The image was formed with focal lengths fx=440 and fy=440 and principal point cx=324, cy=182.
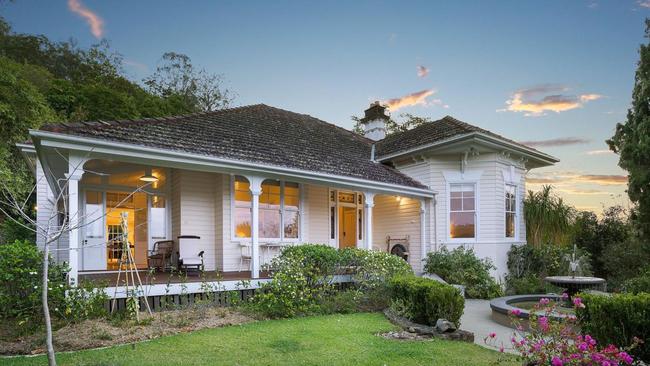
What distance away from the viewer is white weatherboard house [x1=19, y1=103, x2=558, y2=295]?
988cm

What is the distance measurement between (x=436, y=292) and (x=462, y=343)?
43.6 inches

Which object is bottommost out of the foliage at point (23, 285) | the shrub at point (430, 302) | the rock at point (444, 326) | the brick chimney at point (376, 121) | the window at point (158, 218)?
the rock at point (444, 326)

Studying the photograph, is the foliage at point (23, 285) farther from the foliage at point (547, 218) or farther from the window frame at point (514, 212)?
the foliage at point (547, 218)

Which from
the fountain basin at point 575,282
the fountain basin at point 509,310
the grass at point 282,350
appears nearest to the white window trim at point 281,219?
the grass at point 282,350

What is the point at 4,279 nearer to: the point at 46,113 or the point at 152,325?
the point at 152,325

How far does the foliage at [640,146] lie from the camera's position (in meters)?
14.6

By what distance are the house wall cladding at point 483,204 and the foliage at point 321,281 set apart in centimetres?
409

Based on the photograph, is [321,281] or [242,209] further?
[242,209]

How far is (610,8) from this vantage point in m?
14.0

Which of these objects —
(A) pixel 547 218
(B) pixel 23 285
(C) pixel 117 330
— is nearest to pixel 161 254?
(B) pixel 23 285

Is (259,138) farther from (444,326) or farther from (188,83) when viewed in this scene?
(188,83)

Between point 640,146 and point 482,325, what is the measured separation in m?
10.3

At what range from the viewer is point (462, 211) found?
1458cm

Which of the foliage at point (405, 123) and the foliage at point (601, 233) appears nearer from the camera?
the foliage at point (601, 233)
